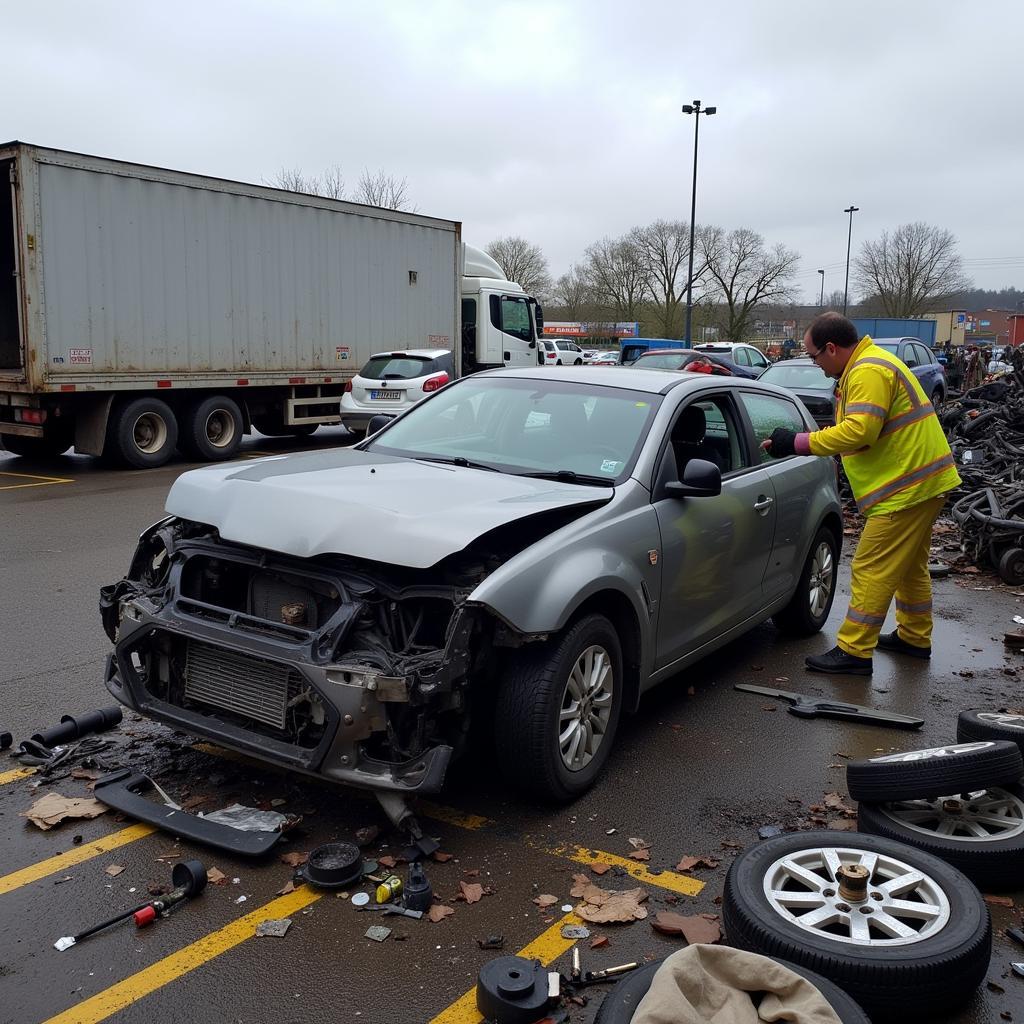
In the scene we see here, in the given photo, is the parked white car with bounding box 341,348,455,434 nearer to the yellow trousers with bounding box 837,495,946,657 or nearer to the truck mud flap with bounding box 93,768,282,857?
the yellow trousers with bounding box 837,495,946,657

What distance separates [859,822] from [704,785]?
752 mm

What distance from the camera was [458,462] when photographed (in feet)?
15.9

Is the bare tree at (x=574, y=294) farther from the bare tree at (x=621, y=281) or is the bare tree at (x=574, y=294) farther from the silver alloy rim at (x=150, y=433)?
the silver alloy rim at (x=150, y=433)

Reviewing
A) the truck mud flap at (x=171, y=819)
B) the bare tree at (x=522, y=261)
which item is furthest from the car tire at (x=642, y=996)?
the bare tree at (x=522, y=261)

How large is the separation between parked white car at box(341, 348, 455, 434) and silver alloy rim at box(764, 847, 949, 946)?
42.1 feet

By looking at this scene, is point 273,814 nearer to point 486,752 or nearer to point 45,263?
point 486,752

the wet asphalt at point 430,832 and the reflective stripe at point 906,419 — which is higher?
the reflective stripe at point 906,419

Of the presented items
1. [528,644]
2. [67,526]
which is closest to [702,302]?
[67,526]

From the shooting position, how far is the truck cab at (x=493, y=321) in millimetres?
19953

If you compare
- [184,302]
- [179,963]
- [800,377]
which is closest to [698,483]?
[179,963]

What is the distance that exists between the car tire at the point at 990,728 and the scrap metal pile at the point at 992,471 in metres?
4.54

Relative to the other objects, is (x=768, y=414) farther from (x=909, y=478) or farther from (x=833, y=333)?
(x=909, y=478)

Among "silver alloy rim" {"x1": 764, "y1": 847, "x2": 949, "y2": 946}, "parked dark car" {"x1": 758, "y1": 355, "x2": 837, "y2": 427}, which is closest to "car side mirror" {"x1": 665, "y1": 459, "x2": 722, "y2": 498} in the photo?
"silver alloy rim" {"x1": 764, "y1": 847, "x2": 949, "y2": 946}

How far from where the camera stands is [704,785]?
4.30 metres
